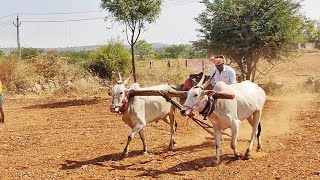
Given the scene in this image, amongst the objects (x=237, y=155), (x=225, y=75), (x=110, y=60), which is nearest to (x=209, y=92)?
(x=237, y=155)

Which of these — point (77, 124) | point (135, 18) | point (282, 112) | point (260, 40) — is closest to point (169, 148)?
point (77, 124)

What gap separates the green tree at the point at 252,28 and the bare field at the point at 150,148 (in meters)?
3.98

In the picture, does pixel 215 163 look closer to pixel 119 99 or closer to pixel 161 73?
pixel 119 99

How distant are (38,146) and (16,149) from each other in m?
0.52

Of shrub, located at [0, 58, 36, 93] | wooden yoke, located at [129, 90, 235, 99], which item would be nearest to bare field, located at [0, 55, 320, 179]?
wooden yoke, located at [129, 90, 235, 99]

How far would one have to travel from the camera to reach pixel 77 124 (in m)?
13.5

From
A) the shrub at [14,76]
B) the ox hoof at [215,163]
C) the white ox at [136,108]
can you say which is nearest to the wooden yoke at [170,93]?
the white ox at [136,108]

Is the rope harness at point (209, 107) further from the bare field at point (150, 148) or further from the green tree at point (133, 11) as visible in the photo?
the green tree at point (133, 11)

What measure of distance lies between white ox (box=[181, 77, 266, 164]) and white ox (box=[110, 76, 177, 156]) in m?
1.49

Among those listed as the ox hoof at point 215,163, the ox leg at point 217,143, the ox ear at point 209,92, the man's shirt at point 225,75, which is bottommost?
the ox hoof at point 215,163

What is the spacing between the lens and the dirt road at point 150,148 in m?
7.42

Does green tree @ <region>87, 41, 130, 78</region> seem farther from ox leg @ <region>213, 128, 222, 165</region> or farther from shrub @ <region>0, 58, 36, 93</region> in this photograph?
ox leg @ <region>213, 128, 222, 165</region>

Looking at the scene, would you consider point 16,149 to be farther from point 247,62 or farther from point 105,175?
point 247,62

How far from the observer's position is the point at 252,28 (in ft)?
59.1
